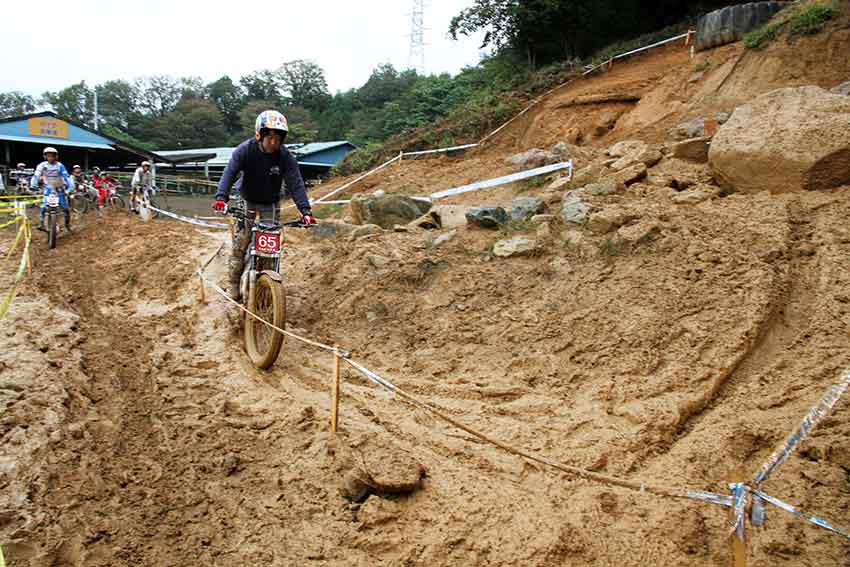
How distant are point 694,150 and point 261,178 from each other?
5.65 metres

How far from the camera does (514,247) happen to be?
6.20 m

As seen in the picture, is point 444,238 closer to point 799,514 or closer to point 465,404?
point 465,404

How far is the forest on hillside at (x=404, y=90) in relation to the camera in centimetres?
1919

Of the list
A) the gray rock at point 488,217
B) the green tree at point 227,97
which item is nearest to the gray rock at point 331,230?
the gray rock at point 488,217

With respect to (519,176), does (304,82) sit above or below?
above

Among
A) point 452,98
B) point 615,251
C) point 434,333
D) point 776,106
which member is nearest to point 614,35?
point 452,98

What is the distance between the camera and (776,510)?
2562 mm

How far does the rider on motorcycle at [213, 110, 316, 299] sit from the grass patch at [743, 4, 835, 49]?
9768 mm

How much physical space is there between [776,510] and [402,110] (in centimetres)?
3694

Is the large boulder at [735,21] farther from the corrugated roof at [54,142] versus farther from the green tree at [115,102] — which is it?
the green tree at [115,102]

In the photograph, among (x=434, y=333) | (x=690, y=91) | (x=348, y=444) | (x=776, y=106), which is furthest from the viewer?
(x=690, y=91)

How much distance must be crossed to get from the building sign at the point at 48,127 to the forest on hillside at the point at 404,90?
574 inches

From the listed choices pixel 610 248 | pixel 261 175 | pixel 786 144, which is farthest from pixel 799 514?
pixel 261 175

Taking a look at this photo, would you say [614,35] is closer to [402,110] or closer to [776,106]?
[776,106]
